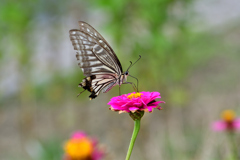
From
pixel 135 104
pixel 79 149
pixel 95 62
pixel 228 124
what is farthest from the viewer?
pixel 228 124

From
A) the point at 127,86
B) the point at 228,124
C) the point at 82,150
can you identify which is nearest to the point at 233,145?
the point at 228,124

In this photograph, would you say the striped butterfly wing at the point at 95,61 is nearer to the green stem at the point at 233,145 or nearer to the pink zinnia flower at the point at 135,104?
the pink zinnia flower at the point at 135,104

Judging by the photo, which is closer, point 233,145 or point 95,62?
point 95,62

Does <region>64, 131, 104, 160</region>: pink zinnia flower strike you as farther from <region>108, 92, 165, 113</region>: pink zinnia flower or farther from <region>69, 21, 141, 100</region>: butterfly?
<region>108, 92, 165, 113</region>: pink zinnia flower

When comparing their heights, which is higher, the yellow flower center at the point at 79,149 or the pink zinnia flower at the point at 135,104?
the pink zinnia flower at the point at 135,104

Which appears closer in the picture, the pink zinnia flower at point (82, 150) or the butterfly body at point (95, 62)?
the butterfly body at point (95, 62)

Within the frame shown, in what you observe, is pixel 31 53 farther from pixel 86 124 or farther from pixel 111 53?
pixel 111 53

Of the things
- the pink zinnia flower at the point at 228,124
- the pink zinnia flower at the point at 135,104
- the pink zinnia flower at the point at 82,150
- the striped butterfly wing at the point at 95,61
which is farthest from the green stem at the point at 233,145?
the pink zinnia flower at the point at 135,104

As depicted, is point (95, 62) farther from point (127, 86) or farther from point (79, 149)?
point (127, 86)
